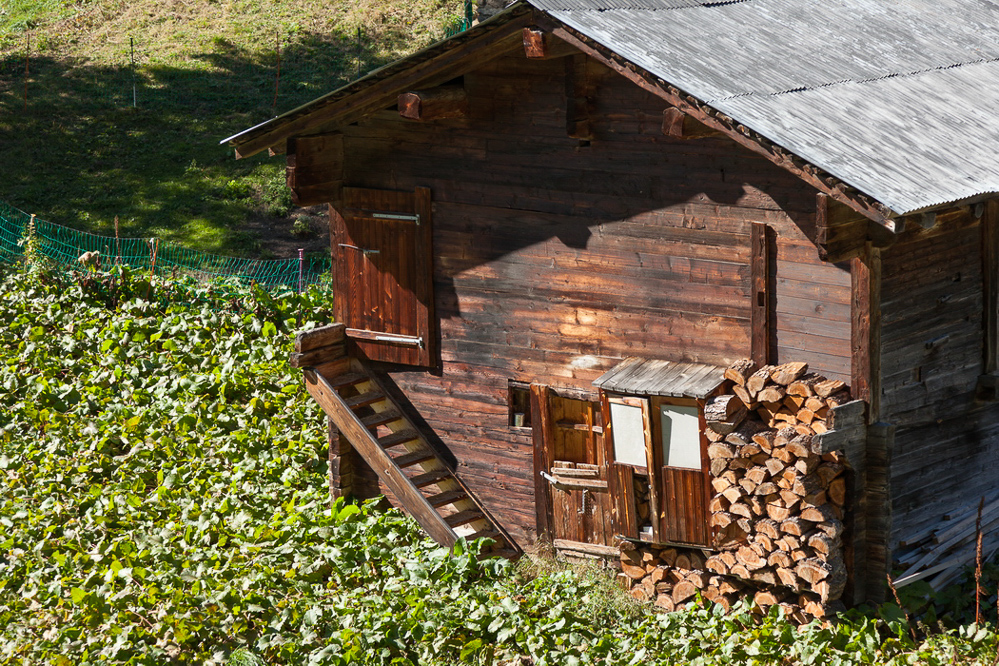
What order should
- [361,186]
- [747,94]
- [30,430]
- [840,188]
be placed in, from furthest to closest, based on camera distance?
1. [30,430]
2. [361,186]
3. [747,94]
4. [840,188]

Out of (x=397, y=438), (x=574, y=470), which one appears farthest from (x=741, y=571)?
(x=397, y=438)

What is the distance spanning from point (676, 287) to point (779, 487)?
1779 millimetres

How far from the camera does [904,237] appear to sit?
9.19 m

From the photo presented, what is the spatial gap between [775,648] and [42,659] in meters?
5.58

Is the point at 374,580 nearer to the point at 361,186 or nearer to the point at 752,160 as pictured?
the point at 361,186

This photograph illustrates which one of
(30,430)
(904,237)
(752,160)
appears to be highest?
(752,160)

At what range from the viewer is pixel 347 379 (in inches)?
459

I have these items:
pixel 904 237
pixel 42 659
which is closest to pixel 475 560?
pixel 42 659

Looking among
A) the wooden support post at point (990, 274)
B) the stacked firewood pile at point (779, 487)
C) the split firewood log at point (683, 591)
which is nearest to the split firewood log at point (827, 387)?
the stacked firewood pile at point (779, 487)

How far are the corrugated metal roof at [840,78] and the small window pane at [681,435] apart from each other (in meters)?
2.33

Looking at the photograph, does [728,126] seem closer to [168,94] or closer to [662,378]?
[662,378]

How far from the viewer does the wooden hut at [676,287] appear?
8.97 meters

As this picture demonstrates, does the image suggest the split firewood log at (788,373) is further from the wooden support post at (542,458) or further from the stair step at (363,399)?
the stair step at (363,399)

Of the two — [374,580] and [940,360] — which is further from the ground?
[940,360]
